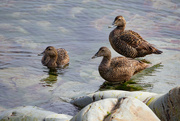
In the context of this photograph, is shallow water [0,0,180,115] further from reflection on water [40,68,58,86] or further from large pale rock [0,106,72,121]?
large pale rock [0,106,72,121]

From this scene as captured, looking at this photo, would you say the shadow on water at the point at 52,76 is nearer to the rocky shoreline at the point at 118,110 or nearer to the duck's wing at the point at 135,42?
the rocky shoreline at the point at 118,110

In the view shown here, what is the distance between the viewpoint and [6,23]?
1217 cm

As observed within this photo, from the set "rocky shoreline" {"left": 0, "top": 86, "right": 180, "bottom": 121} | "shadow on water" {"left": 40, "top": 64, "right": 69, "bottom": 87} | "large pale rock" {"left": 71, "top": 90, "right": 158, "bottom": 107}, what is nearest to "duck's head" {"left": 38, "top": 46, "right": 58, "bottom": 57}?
"shadow on water" {"left": 40, "top": 64, "right": 69, "bottom": 87}

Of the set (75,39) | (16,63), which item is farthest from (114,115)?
(75,39)

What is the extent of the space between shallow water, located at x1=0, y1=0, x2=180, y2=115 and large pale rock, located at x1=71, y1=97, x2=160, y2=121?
194 cm

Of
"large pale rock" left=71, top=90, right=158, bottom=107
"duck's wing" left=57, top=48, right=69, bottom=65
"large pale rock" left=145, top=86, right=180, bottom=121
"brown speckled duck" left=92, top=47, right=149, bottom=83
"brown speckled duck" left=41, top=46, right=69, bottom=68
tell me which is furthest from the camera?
"duck's wing" left=57, top=48, right=69, bottom=65

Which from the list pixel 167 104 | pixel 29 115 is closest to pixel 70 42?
pixel 29 115

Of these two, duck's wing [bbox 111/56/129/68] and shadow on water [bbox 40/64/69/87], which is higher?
duck's wing [bbox 111/56/129/68]

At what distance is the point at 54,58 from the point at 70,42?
1.38m

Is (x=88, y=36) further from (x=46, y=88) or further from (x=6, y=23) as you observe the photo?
(x=46, y=88)

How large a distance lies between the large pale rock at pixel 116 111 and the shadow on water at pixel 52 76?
3621 millimetres

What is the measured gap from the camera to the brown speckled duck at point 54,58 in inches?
372

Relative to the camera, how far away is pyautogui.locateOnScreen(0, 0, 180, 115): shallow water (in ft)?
24.1

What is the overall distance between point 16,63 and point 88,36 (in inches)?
131
